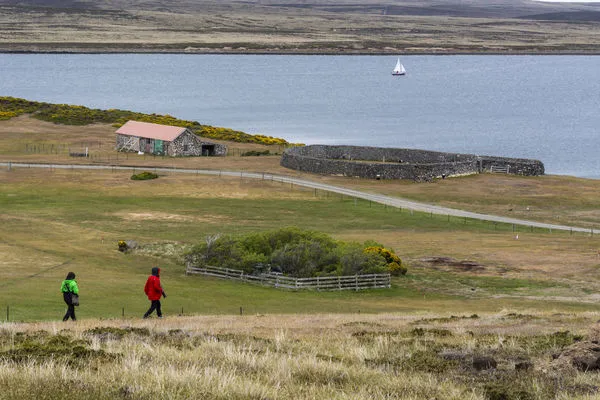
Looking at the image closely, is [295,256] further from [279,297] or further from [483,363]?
[483,363]

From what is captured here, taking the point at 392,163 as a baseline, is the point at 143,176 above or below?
below

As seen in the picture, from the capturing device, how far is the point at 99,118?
138 meters

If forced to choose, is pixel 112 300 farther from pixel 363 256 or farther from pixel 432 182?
pixel 432 182

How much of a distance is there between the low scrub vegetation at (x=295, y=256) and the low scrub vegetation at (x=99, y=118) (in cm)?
7032

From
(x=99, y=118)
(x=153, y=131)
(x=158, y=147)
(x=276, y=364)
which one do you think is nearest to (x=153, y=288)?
(x=276, y=364)

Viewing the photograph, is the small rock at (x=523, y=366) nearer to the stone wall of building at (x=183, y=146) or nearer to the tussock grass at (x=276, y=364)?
the tussock grass at (x=276, y=364)

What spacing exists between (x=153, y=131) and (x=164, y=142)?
121 inches

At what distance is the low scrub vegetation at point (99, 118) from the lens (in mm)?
124562

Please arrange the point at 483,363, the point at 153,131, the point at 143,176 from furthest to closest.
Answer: the point at 153,131 → the point at 143,176 → the point at 483,363

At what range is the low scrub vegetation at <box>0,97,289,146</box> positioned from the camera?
125 meters

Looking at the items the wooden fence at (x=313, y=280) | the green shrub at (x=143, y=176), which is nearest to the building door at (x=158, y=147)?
the green shrub at (x=143, y=176)

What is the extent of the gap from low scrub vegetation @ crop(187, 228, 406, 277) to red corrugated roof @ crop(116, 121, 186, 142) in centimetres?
5423

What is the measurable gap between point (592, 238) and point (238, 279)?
26.9 metres

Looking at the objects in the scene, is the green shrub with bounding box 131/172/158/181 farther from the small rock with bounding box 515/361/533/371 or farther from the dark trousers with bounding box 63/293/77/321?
the small rock with bounding box 515/361/533/371
